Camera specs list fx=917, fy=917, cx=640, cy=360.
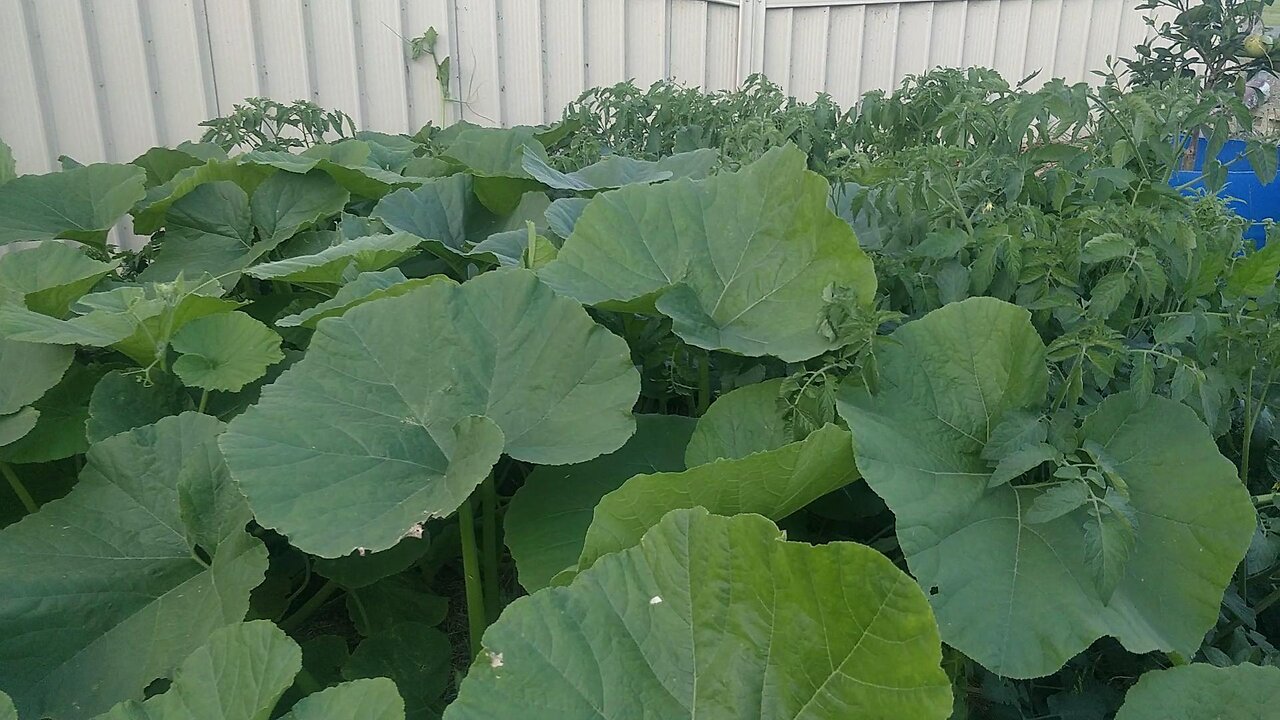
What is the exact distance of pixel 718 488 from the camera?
0.87 metres

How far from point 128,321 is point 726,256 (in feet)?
2.54

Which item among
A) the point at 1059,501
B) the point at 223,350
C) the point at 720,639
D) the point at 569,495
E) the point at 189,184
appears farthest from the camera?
the point at 189,184

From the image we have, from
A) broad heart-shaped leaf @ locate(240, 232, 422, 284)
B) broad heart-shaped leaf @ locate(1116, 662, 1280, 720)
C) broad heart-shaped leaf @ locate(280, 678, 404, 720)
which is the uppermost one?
Result: broad heart-shaped leaf @ locate(240, 232, 422, 284)

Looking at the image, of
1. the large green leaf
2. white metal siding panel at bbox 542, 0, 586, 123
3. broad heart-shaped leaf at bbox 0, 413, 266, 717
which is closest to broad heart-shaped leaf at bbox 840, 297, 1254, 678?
broad heart-shaped leaf at bbox 0, 413, 266, 717

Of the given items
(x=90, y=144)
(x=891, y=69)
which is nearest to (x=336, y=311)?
(x=90, y=144)

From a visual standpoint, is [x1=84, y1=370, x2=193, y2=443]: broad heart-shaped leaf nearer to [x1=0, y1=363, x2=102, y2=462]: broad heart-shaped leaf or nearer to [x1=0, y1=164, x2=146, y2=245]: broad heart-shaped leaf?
[x1=0, y1=363, x2=102, y2=462]: broad heart-shaped leaf

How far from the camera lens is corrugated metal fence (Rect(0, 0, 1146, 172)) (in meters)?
3.29

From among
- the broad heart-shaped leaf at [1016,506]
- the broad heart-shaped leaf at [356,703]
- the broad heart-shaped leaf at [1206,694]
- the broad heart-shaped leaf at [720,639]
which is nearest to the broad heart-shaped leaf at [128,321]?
the broad heart-shaped leaf at [356,703]

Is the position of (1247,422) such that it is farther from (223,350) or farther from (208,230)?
(208,230)

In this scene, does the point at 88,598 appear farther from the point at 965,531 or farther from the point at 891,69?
the point at 891,69

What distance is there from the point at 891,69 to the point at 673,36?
1.13m

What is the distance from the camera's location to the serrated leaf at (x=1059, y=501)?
2.73 ft

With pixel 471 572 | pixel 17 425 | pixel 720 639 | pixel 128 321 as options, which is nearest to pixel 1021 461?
pixel 720 639

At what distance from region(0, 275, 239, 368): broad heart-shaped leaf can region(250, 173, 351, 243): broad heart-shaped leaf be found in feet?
1.40
